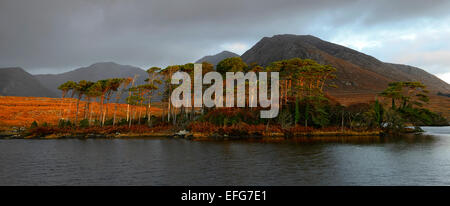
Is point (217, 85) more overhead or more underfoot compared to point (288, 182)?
more overhead

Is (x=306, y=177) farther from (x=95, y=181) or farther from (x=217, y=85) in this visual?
(x=217, y=85)

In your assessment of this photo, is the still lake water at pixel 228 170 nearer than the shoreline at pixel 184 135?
Yes

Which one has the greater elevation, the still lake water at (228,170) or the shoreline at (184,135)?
the still lake water at (228,170)

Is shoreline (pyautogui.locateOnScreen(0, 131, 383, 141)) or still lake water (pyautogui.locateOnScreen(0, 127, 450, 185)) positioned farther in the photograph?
shoreline (pyautogui.locateOnScreen(0, 131, 383, 141))

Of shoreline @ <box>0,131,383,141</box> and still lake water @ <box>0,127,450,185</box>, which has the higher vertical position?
still lake water @ <box>0,127,450,185</box>

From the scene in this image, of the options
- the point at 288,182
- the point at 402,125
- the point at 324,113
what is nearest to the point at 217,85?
the point at 324,113

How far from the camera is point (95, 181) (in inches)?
706

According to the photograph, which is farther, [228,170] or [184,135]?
[184,135]

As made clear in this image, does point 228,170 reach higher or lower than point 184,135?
higher

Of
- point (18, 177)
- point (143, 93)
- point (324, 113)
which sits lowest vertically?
point (18, 177)

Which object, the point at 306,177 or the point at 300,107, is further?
the point at 300,107
